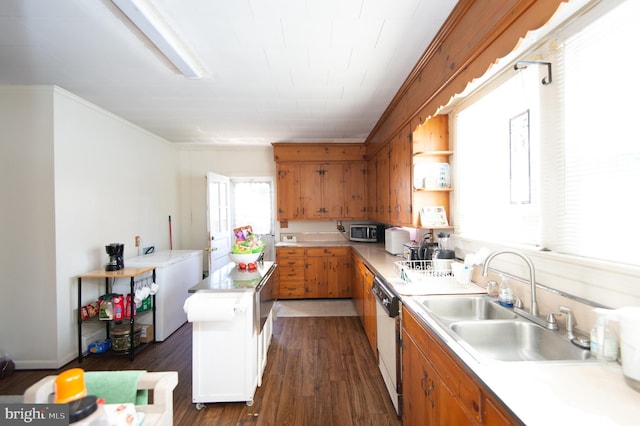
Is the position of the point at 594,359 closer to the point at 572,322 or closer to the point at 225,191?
the point at 572,322

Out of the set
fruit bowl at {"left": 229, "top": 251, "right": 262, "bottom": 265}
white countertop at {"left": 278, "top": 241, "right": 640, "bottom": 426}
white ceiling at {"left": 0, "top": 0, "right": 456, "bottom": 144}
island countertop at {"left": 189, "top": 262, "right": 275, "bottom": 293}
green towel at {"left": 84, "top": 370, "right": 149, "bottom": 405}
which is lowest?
green towel at {"left": 84, "top": 370, "right": 149, "bottom": 405}

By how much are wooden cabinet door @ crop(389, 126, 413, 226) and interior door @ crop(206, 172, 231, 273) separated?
2.67 metres

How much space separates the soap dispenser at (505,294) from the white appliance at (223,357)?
1.67 m

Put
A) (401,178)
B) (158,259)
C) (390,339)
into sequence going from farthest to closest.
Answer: (158,259) → (401,178) → (390,339)

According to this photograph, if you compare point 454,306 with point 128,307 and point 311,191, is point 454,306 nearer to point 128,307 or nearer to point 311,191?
point 128,307

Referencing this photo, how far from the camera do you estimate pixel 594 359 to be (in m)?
1.06

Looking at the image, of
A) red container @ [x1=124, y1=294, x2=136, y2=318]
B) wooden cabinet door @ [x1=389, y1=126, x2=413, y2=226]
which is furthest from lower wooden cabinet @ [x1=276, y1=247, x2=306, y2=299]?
red container @ [x1=124, y1=294, x2=136, y2=318]

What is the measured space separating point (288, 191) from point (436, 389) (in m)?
3.84

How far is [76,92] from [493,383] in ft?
12.8

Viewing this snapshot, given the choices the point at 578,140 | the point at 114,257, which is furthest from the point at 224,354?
the point at 578,140

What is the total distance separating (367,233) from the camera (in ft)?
15.2

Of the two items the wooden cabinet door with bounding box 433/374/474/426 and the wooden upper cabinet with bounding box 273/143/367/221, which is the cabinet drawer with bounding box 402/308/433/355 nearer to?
the wooden cabinet door with bounding box 433/374/474/426

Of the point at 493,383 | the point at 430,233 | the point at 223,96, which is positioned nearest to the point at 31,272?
the point at 223,96

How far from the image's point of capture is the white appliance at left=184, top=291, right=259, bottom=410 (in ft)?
6.79
